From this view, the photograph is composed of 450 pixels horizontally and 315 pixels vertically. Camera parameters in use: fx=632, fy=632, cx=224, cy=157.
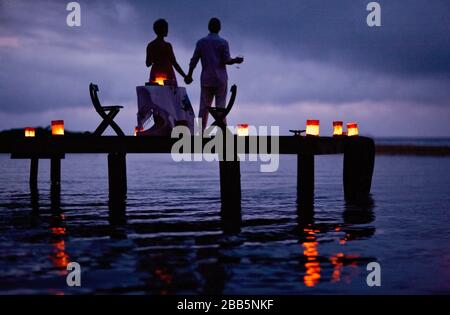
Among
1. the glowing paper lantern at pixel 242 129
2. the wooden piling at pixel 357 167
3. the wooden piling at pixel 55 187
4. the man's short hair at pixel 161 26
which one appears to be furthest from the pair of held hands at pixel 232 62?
the wooden piling at pixel 55 187

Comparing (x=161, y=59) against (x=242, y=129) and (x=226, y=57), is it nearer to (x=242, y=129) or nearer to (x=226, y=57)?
(x=226, y=57)

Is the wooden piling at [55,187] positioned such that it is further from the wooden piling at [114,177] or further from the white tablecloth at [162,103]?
the white tablecloth at [162,103]

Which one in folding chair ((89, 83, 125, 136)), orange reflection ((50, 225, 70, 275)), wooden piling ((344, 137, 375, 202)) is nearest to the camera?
orange reflection ((50, 225, 70, 275))

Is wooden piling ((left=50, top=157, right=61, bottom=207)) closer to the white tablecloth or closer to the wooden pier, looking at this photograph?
the wooden pier

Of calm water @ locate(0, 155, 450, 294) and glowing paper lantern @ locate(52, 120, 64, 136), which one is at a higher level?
glowing paper lantern @ locate(52, 120, 64, 136)

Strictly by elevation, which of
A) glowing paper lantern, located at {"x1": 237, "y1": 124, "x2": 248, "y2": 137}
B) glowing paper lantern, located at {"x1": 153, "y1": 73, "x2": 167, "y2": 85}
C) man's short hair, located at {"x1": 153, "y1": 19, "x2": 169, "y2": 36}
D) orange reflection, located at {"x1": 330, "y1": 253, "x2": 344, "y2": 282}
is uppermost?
man's short hair, located at {"x1": 153, "y1": 19, "x2": 169, "y2": 36}

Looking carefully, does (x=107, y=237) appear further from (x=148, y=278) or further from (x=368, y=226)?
(x=368, y=226)

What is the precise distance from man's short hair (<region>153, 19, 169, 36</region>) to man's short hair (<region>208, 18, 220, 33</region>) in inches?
35.7

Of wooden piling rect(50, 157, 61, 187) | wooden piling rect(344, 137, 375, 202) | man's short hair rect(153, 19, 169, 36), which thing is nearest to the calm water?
wooden piling rect(344, 137, 375, 202)

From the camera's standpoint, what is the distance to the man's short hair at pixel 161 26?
13047 mm

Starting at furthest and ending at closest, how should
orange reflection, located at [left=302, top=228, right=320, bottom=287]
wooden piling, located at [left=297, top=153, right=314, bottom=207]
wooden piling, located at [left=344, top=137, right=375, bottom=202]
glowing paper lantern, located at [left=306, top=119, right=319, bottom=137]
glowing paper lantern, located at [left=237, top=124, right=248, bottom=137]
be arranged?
wooden piling, located at [left=344, top=137, right=375, bottom=202]
wooden piling, located at [left=297, top=153, right=314, bottom=207]
glowing paper lantern, located at [left=306, top=119, right=319, bottom=137]
glowing paper lantern, located at [left=237, top=124, right=248, bottom=137]
orange reflection, located at [left=302, top=228, right=320, bottom=287]

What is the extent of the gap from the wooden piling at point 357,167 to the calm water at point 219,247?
33.0 inches

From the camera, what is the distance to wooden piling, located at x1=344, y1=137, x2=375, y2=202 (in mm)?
17094
